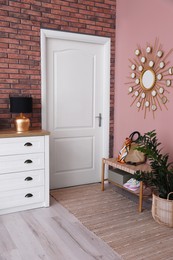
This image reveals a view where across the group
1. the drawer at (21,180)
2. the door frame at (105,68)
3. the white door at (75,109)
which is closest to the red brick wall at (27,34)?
the door frame at (105,68)

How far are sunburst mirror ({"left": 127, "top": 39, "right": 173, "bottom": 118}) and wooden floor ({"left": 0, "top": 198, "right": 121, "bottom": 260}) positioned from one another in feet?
5.46

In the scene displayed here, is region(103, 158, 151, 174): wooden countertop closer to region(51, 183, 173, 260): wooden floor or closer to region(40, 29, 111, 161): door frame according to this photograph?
region(51, 183, 173, 260): wooden floor

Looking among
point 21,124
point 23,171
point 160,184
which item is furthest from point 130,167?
point 21,124

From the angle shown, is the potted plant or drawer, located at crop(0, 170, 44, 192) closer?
the potted plant

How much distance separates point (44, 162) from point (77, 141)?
35.5 inches

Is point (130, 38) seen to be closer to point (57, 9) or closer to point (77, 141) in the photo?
point (57, 9)

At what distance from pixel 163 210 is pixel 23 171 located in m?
1.53

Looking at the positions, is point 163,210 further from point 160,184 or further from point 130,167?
point 130,167

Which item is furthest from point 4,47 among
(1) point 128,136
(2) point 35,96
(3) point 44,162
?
(1) point 128,136

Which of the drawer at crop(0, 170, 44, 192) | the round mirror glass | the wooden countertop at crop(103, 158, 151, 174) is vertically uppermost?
the round mirror glass

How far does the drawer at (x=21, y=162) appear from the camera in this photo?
9.72 ft

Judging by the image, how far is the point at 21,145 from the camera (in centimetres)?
302

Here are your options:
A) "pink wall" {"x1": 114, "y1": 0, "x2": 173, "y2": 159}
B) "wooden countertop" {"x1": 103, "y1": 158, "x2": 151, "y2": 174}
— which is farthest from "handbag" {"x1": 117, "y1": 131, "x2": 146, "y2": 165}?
"pink wall" {"x1": 114, "y1": 0, "x2": 173, "y2": 159}

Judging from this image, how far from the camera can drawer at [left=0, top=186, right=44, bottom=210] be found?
3000 mm
